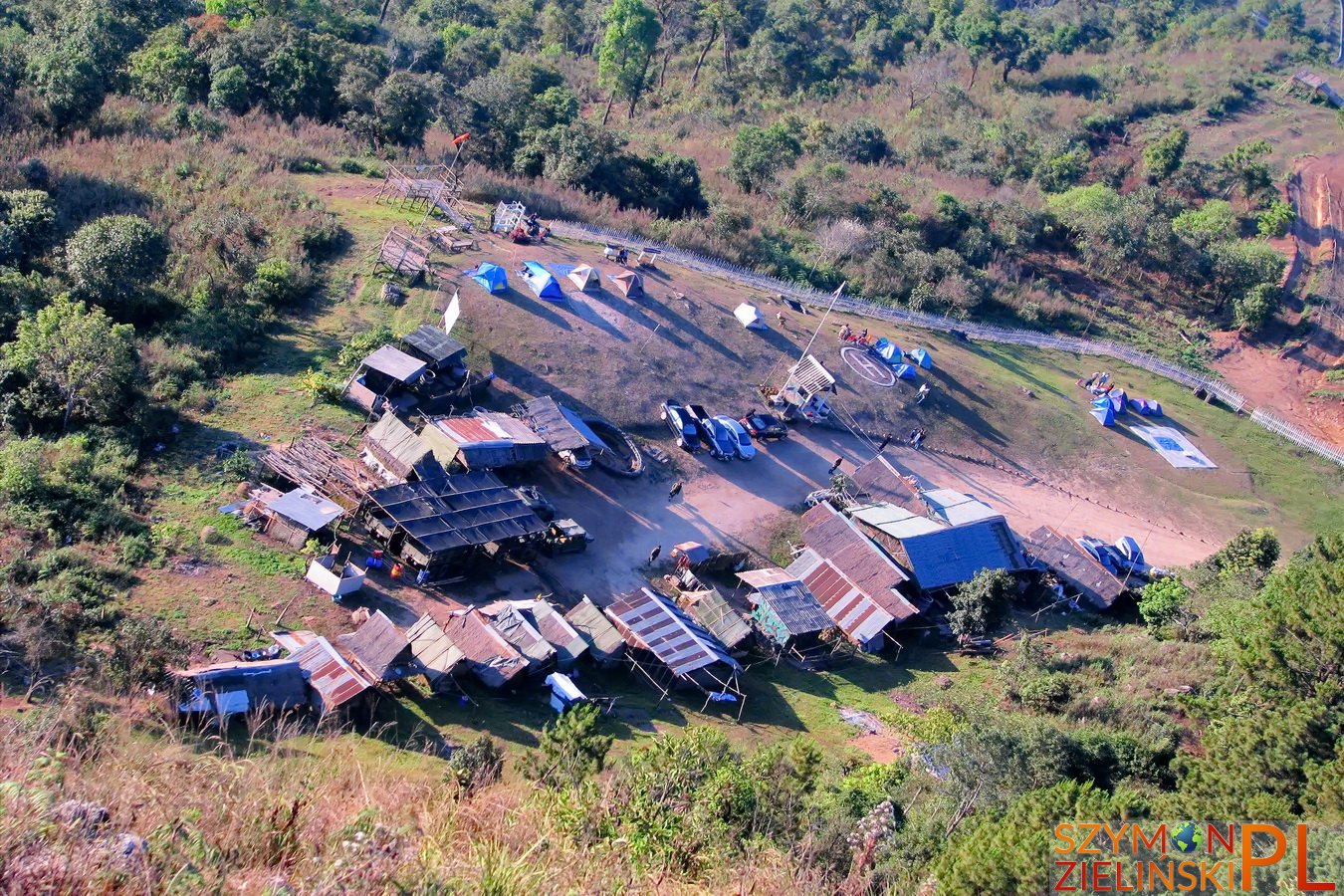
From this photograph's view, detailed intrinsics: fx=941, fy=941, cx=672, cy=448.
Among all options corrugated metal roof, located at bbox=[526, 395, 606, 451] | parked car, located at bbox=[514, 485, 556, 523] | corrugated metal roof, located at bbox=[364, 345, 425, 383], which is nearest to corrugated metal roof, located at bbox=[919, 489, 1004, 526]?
corrugated metal roof, located at bbox=[526, 395, 606, 451]

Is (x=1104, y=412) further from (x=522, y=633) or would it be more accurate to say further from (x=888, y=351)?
(x=522, y=633)

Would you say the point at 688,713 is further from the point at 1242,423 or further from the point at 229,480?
the point at 1242,423

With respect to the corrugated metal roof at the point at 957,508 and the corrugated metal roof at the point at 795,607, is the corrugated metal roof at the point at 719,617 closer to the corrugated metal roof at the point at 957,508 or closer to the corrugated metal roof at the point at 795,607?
the corrugated metal roof at the point at 795,607

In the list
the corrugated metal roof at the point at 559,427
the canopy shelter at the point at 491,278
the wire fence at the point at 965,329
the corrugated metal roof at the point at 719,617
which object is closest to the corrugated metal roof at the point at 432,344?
the corrugated metal roof at the point at 559,427

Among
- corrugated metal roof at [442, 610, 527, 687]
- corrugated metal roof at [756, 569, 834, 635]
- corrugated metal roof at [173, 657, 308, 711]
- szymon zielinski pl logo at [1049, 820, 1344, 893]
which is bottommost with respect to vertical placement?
corrugated metal roof at [756, 569, 834, 635]

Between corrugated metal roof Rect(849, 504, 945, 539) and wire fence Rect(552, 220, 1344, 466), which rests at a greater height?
wire fence Rect(552, 220, 1344, 466)

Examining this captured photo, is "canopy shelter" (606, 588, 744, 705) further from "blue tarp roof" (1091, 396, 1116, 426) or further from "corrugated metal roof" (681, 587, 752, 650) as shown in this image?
"blue tarp roof" (1091, 396, 1116, 426)
